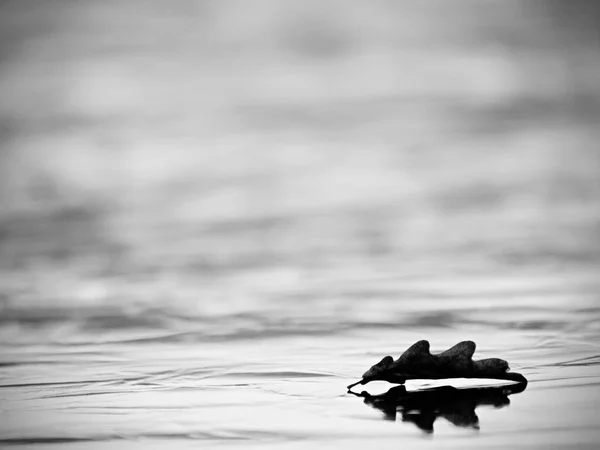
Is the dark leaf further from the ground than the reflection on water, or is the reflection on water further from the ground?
the dark leaf

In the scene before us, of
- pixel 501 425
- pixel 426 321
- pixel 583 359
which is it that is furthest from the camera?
pixel 426 321

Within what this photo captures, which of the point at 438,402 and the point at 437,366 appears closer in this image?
the point at 438,402

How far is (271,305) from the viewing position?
614 centimetres

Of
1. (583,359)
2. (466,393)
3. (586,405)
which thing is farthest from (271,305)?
(586,405)

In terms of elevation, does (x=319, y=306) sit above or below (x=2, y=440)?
above

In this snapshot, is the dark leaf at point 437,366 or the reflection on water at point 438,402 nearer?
the reflection on water at point 438,402

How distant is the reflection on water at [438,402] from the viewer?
9.21 ft

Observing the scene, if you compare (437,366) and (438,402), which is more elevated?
(437,366)

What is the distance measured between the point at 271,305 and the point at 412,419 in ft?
11.1

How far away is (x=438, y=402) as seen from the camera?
308 centimetres

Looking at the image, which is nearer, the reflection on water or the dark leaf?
the reflection on water

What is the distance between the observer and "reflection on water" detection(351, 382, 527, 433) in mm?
2809

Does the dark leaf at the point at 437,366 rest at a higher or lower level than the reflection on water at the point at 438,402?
higher

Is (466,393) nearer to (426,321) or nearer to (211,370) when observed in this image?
(211,370)
